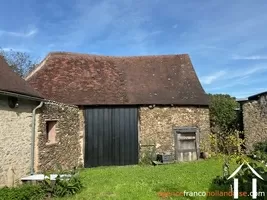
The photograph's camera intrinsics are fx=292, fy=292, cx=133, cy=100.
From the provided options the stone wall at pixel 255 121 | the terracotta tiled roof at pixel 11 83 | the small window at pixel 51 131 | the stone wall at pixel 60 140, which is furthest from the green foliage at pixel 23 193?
the stone wall at pixel 255 121

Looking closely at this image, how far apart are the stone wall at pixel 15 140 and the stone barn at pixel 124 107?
3.36 metres

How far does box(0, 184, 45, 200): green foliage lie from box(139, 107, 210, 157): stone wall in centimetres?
808

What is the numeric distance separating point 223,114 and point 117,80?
7057mm

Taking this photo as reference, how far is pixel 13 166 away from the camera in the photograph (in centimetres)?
909

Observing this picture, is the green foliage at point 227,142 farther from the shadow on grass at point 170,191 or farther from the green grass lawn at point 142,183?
the shadow on grass at point 170,191

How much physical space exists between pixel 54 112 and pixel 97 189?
4.29 meters


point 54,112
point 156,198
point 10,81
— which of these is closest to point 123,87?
point 54,112

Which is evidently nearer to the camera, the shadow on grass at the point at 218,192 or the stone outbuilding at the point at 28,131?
the shadow on grass at the point at 218,192

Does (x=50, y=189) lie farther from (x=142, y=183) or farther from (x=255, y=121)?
(x=255, y=121)

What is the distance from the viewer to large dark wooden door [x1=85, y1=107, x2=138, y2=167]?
14.9 meters

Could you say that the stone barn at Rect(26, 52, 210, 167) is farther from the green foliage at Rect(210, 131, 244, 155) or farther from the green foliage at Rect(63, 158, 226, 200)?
the green foliage at Rect(63, 158, 226, 200)

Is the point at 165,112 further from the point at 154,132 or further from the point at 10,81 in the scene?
the point at 10,81

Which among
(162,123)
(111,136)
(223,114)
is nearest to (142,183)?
(111,136)

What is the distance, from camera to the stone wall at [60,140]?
35.9 feet
